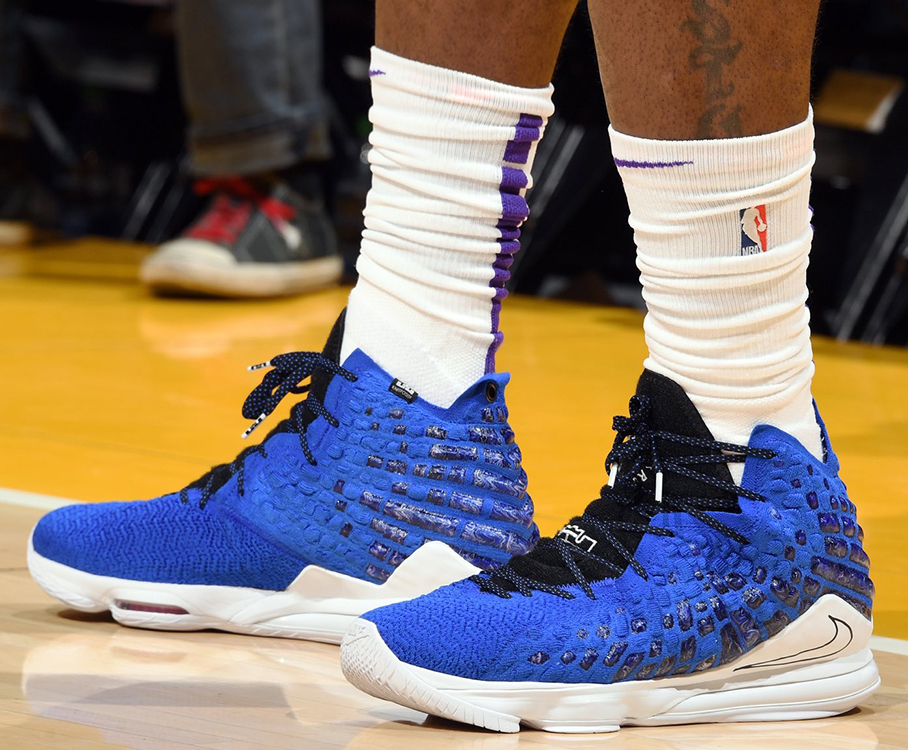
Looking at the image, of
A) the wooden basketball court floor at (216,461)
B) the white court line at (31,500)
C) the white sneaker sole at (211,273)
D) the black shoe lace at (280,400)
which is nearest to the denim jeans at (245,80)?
the white sneaker sole at (211,273)

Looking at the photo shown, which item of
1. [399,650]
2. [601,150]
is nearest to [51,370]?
[399,650]

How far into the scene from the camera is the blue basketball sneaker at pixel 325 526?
2.39ft

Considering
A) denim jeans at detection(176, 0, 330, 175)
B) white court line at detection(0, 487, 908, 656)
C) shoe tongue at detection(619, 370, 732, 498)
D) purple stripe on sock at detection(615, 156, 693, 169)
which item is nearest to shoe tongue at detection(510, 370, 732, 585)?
shoe tongue at detection(619, 370, 732, 498)

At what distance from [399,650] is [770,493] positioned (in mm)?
197

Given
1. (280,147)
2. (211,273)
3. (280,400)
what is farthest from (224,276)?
(280,400)

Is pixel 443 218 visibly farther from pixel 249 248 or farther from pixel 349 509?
pixel 249 248

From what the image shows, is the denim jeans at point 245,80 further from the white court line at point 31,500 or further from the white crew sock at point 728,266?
the white crew sock at point 728,266

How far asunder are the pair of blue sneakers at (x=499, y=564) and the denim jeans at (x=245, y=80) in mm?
1560

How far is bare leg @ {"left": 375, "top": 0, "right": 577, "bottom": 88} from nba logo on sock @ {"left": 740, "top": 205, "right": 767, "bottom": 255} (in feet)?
0.61

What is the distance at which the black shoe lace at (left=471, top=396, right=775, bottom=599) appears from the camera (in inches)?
25.3

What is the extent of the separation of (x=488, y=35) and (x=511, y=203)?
0.31 ft

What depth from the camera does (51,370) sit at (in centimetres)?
155

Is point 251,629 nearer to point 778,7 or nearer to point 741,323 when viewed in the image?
point 741,323

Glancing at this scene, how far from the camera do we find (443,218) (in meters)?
0.74
